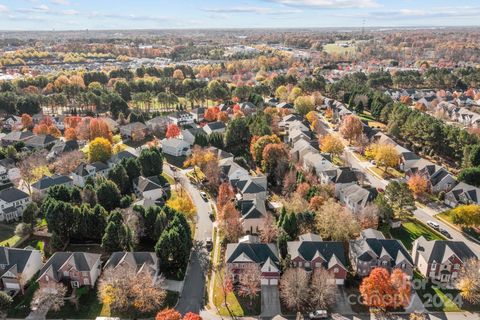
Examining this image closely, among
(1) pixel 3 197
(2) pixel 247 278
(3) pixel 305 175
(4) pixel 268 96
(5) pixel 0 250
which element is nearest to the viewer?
(2) pixel 247 278

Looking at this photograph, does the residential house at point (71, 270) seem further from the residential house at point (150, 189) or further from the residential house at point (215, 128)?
the residential house at point (215, 128)

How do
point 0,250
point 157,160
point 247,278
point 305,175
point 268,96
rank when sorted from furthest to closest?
1. point 268,96
2. point 157,160
3. point 305,175
4. point 0,250
5. point 247,278

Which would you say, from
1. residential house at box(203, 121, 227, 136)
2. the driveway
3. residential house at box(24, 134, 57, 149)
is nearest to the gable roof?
the driveway

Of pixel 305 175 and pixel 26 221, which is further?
pixel 305 175

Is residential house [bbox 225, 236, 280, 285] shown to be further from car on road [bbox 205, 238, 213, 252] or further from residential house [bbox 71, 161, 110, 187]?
residential house [bbox 71, 161, 110, 187]

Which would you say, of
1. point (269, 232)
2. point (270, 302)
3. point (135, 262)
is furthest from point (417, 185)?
point (135, 262)

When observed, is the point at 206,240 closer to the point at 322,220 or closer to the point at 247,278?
the point at 247,278

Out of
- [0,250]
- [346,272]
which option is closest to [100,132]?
[0,250]
